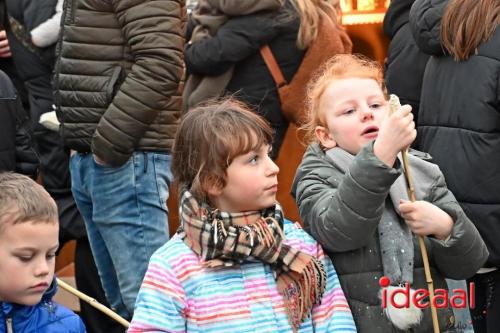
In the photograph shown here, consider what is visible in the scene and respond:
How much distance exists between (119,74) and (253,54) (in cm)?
126

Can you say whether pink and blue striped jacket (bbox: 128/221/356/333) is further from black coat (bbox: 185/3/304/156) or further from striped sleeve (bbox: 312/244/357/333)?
black coat (bbox: 185/3/304/156)

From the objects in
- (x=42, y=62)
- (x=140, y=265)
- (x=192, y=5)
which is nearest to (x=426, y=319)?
(x=140, y=265)

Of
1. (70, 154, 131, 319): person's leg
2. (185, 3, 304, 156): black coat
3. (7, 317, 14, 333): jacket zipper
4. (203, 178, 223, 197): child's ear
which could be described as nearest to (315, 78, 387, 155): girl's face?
(203, 178, 223, 197): child's ear

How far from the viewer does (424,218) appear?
308 centimetres

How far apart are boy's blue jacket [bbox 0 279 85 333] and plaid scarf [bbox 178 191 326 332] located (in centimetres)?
48

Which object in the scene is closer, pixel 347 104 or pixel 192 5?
pixel 347 104

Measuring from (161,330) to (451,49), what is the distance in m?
1.83

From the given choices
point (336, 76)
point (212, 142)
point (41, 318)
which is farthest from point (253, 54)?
point (41, 318)

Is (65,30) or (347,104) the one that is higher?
(347,104)

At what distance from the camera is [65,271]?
684cm

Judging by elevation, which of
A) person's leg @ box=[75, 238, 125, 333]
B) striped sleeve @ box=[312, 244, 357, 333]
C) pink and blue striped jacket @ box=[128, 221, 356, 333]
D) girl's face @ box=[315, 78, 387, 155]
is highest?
girl's face @ box=[315, 78, 387, 155]

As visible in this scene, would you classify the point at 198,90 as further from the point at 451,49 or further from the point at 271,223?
the point at 271,223

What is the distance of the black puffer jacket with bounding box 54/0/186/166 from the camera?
4.57 m

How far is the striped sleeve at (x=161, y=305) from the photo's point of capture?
3.00 meters
